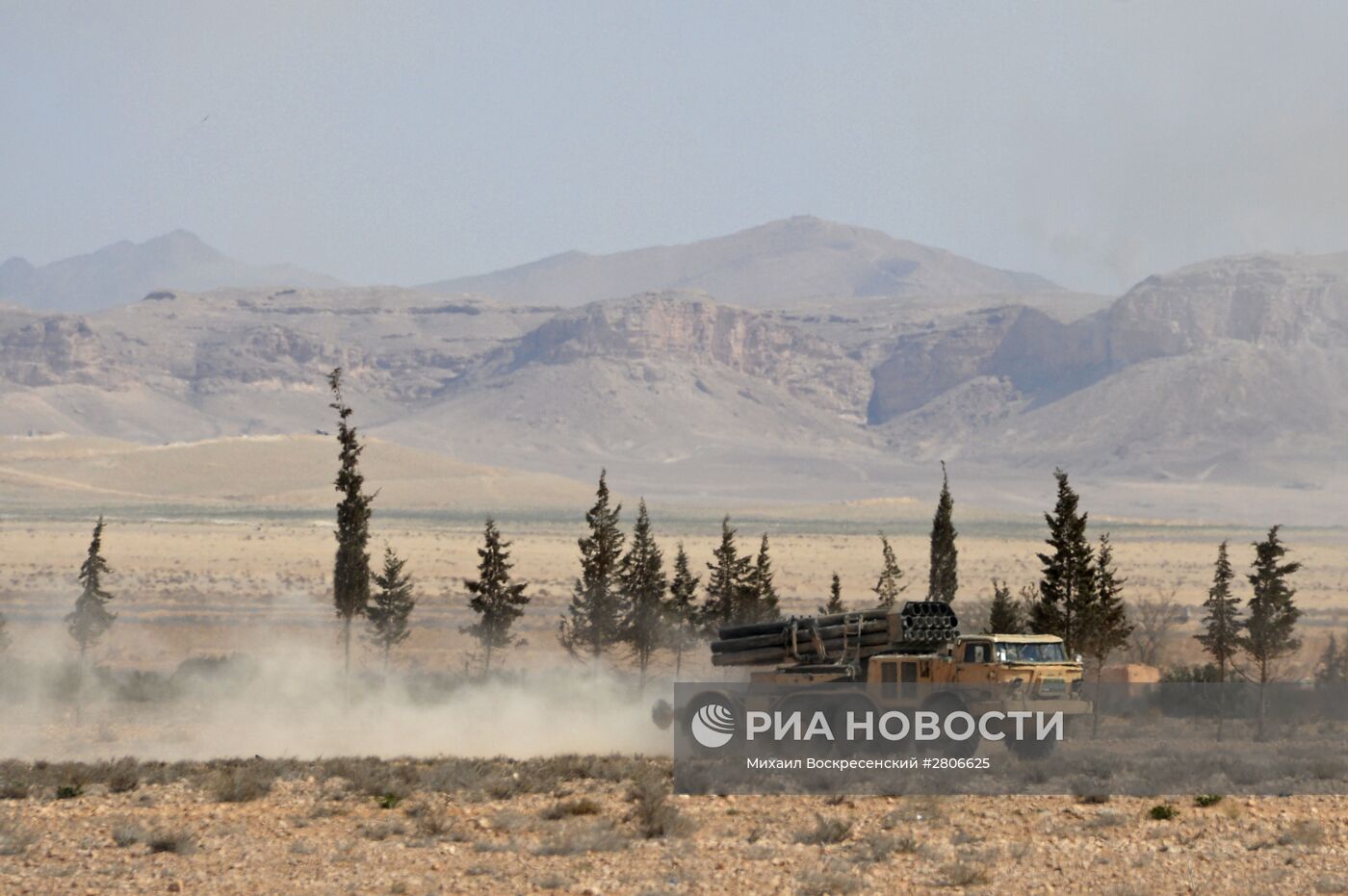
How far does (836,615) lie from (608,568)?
2161cm

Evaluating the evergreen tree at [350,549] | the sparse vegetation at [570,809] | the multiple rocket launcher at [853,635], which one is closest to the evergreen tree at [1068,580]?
the multiple rocket launcher at [853,635]

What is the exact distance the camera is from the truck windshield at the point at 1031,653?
25.8m

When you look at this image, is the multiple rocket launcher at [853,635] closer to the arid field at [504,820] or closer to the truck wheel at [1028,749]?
the truck wheel at [1028,749]

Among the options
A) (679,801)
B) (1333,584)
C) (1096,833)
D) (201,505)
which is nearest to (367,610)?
(679,801)

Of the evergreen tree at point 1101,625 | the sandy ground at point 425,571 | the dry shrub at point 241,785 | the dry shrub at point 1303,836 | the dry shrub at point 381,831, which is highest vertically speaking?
the evergreen tree at point 1101,625

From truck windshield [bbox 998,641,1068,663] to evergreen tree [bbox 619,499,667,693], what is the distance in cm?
2244

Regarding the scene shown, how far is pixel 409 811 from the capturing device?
2055 centimetres

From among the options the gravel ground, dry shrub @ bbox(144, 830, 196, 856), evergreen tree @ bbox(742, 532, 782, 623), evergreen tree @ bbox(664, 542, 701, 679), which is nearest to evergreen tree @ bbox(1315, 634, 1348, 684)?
evergreen tree @ bbox(742, 532, 782, 623)

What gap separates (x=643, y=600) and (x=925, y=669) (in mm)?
24261

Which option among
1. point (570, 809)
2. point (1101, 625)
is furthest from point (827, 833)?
point (1101, 625)

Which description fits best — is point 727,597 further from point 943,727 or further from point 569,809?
point 569,809

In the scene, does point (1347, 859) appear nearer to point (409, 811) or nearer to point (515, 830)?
point (515, 830)

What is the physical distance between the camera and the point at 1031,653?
2605 cm

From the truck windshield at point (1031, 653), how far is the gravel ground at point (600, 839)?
14.4 feet
